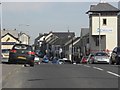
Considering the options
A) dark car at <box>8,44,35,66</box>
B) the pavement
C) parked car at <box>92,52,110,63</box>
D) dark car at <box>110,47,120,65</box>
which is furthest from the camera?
parked car at <box>92,52,110,63</box>

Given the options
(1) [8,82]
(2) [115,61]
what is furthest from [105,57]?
(1) [8,82]

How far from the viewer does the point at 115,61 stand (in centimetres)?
3484

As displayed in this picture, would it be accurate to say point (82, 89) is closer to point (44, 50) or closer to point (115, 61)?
point (115, 61)

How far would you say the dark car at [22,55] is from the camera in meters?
29.1

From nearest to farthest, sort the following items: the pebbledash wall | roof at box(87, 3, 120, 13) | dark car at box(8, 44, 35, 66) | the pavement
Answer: the pavement < dark car at box(8, 44, 35, 66) < the pebbledash wall < roof at box(87, 3, 120, 13)

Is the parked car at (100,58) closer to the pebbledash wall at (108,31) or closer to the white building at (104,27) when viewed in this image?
the white building at (104,27)

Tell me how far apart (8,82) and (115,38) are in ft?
240

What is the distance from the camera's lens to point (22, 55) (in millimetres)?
29234

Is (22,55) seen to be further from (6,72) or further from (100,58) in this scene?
(100,58)

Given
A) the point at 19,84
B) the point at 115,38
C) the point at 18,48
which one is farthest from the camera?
the point at 115,38

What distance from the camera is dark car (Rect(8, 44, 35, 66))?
95.4ft

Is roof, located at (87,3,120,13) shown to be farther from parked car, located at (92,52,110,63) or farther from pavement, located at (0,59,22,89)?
pavement, located at (0,59,22,89)

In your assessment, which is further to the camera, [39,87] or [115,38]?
[115,38]

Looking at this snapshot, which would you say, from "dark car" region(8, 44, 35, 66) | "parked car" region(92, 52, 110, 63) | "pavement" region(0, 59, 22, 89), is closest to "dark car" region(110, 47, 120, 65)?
"parked car" region(92, 52, 110, 63)
